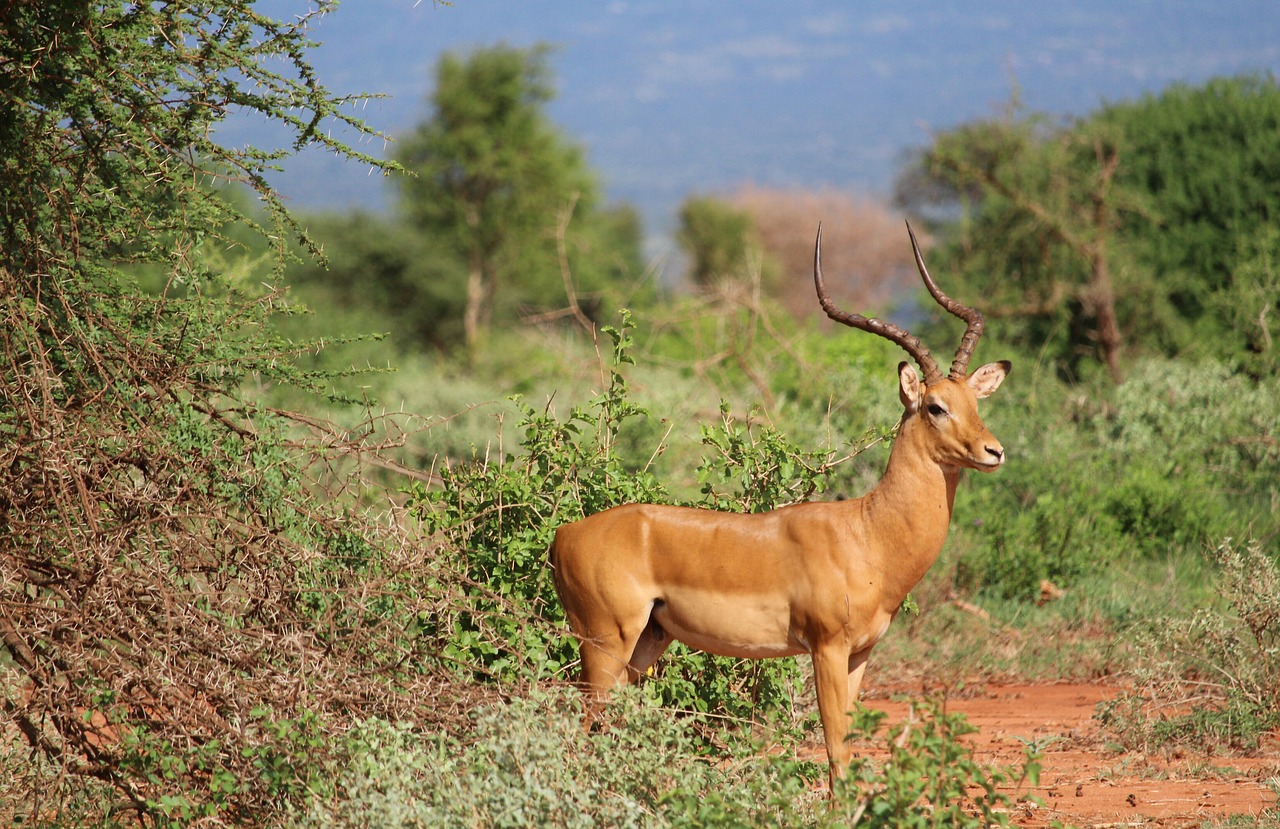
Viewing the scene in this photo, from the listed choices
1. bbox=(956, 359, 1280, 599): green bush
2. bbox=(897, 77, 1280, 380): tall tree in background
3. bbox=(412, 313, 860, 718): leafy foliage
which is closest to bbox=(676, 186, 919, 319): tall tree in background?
bbox=(897, 77, 1280, 380): tall tree in background

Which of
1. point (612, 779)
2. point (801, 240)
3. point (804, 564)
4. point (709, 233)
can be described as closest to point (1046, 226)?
point (804, 564)

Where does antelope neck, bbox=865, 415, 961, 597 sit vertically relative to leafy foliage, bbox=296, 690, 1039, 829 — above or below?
above

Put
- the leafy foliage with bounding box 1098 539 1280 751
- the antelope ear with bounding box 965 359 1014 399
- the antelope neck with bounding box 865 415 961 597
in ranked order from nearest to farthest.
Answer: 1. the antelope neck with bounding box 865 415 961 597
2. the antelope ear with bounding box 965 359 1014 399
3. the leafy foliage with bounding box 1098 539 1280 751

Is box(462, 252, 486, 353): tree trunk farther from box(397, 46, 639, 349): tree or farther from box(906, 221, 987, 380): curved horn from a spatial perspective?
box(906, 221, 987, 380): curved horn

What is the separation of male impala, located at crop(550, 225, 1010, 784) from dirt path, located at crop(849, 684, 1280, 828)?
87 cm

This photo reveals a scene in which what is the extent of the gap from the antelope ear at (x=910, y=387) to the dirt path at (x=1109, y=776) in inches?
56.0

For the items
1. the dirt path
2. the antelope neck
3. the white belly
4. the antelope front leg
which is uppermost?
the antelope neck

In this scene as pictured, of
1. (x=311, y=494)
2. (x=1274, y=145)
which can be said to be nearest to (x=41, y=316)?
(x=311, y=494)

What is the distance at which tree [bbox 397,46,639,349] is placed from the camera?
3030 centimetres

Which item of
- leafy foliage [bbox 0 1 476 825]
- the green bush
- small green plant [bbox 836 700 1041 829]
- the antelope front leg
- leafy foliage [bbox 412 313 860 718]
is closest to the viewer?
small green plant [bbox 836 700 1041 829]

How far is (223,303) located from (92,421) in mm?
1084

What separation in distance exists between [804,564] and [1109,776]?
2.27 m

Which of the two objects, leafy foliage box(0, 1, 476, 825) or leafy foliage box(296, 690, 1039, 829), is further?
leafy foliage box(0, 1, 476, 825)

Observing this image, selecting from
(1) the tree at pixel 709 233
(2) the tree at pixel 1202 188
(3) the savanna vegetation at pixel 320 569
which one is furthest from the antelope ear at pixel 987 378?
(1) the tree at pixel 709 233
